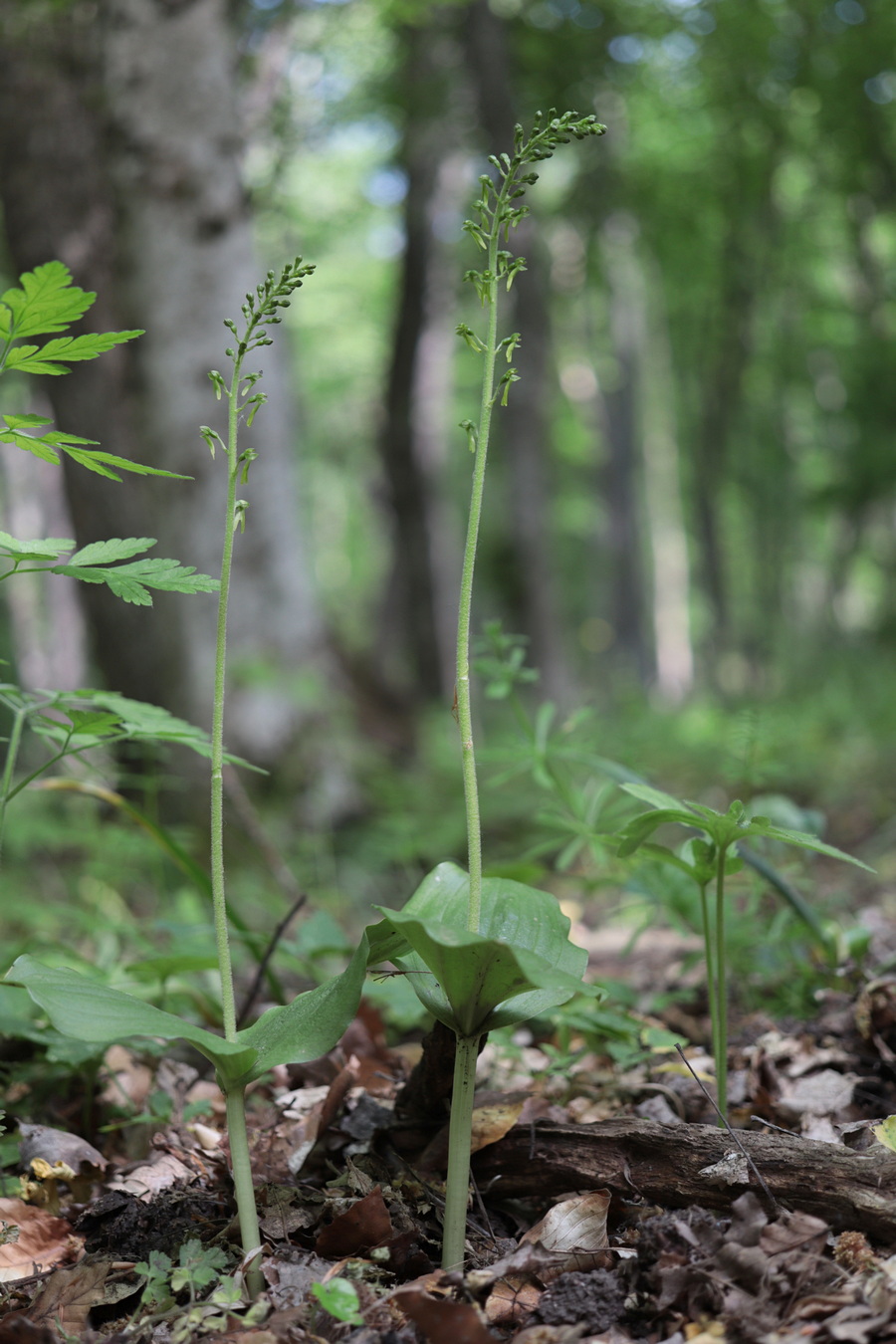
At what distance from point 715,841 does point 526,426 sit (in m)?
7.37

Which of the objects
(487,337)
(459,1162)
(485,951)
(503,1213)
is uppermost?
(487,337)

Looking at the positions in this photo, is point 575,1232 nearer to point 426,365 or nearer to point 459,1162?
point 459,1162

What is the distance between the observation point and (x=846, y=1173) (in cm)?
129

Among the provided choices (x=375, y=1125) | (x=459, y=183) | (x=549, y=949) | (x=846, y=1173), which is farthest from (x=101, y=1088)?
(x=459, y=183)

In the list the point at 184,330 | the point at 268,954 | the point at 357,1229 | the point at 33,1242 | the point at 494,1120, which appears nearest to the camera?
the point at 357,1229

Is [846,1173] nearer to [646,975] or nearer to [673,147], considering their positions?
[646,975]

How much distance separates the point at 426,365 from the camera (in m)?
10.0

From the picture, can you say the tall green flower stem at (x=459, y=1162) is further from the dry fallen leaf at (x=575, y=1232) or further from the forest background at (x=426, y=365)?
the forest background at (x=426, y=365)

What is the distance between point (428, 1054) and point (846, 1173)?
0.62 m

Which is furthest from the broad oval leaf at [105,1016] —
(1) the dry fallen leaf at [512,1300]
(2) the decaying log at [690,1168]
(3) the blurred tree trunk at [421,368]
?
(3) the blurred tree trunk at [421,368]

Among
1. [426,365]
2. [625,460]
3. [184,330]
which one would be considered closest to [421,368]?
[426,365]

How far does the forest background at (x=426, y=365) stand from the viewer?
186 inches

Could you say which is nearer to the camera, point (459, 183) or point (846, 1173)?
point (846, 1173)

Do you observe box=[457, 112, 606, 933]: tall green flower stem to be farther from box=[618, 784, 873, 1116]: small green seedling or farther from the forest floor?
the forest floor
